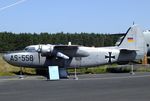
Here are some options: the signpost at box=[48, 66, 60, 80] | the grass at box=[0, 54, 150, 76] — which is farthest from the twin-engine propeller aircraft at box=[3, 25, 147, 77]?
the signpost at box=[48, 66, 60, 80]

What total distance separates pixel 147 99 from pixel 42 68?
18.9 metres

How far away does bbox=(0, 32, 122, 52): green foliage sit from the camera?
65.3 m

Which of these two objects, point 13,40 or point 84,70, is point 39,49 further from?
point 13,40

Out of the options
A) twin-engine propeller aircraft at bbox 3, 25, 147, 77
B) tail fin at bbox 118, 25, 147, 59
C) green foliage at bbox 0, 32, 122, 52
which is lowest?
twin-engine propeller aircraft at bbox 3, 25, 147, 77

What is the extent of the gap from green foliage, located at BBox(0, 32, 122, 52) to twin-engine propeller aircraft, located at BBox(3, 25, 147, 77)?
88.5 feet

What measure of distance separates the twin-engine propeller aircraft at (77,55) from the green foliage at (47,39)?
88.5ft

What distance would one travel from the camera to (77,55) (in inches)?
1342

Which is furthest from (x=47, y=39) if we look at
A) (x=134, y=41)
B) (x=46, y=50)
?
(x=46, y=50)

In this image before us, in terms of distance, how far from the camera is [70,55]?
34.1 metres

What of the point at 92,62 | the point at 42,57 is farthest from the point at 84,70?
the point at 42,57

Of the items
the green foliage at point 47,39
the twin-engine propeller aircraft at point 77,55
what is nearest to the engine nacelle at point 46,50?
the twin-engine propeller aircraft at point 77,55

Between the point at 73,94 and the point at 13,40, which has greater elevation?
the point at 13,40

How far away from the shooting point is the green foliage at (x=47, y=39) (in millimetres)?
65312

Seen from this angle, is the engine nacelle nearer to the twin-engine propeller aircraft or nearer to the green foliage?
the twin-engine propeller aircraft
